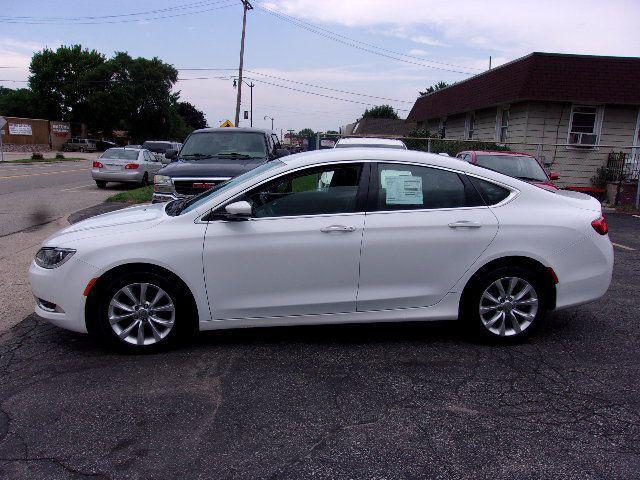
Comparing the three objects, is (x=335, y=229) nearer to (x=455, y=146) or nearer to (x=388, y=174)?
(x=388, y=174)

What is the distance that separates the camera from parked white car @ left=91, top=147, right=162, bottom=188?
1836 centimetres

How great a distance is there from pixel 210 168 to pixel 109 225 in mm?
4011

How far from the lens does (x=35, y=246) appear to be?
834 cm

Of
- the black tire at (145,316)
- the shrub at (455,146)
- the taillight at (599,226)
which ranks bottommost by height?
the black tire at (145,316)

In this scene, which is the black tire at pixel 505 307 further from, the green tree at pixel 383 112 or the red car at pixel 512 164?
the green tree at pixel 383 112

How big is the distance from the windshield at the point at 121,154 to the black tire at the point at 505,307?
17025 mm

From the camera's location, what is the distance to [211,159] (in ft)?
29.6

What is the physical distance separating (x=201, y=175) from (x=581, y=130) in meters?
15.0

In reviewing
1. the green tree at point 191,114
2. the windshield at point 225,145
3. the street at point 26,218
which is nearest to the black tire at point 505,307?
the street at point 26,218

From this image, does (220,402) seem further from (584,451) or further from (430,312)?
(584,451)

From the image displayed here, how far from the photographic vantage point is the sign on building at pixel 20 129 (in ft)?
170

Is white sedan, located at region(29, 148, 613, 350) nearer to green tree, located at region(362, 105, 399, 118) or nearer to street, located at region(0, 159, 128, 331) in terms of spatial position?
street, located at region(0, 159, 128, 331)

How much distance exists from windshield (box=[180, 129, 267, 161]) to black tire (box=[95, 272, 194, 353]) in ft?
17.4

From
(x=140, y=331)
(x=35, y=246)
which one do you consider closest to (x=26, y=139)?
(x=35, y=246)
